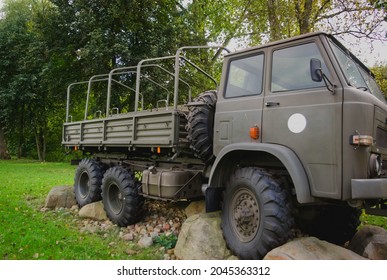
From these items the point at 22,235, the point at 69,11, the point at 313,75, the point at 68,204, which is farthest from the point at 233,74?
the point at 69,11

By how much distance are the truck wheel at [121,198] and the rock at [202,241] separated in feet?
4.59

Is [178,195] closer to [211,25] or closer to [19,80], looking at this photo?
[211,25]

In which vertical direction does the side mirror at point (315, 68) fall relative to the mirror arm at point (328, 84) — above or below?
above

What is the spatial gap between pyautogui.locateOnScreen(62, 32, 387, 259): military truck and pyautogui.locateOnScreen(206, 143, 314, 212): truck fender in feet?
0.04

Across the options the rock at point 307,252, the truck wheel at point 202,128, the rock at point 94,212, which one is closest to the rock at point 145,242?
the truck wheel at point 202,128

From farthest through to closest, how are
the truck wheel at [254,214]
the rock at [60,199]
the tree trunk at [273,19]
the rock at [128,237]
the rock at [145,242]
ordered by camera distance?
1. the tree trunk at [273,19]
2. the rock at [60,199]
3. the rock at [128,237]
4. the rock at [145,242]
5. the truck wheel at [254,214]

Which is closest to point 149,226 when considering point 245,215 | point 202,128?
point 202,128

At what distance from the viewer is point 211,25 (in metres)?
20.5

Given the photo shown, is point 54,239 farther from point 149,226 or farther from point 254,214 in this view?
point 254,214

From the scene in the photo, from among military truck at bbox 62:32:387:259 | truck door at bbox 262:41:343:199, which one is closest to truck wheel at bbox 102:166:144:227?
military truck at bbox 62:32:387:259

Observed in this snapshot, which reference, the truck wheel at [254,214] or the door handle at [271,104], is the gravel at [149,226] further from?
the door handle at [271,104]

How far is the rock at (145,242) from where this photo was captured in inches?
196

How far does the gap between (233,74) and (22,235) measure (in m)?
3.90

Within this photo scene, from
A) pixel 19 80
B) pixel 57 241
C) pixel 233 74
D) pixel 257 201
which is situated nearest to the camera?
pixel 257 201
